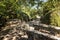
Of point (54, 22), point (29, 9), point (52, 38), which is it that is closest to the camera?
point (52, 38)

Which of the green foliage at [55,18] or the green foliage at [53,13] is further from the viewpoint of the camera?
the green foliage at [53,13]

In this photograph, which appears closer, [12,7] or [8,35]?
[8,35]

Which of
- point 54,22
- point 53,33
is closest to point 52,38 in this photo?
point 53,33

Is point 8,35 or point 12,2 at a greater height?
point 12,2

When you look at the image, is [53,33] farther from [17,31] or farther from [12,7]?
[12,7]

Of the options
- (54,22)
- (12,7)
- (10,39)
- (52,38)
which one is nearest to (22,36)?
(10,39)

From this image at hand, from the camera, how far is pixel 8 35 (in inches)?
451

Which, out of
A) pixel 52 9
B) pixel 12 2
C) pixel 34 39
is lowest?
pixel 34 39

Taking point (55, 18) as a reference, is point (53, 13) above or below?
above

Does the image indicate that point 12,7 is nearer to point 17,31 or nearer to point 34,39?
point 17,31

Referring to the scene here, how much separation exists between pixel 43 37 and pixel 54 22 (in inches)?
163

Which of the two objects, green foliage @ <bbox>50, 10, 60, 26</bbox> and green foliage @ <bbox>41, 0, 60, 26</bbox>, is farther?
green foliage @ <bbox>41, 0, 60, 26</bbox>

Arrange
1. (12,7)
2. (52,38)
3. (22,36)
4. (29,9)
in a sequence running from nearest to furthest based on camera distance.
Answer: (52,38), (22,36), (12,7), (29,9)

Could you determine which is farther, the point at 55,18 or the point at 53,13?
the point at 53,13
